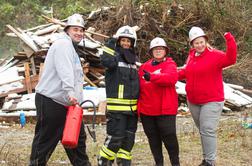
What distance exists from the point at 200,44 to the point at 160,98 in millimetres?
880

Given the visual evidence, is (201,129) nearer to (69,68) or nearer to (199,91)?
(199,91)

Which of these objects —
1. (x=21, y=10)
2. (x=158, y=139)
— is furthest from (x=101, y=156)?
(x=21, y=10)

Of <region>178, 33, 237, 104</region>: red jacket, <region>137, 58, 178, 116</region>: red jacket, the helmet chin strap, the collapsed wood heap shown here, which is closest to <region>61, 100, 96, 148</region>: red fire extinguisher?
<region>137, 58, 178, 116</region>: red jacket

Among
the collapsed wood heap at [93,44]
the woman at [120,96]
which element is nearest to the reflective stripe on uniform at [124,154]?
the woman at [120,96]

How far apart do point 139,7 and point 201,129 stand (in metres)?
10.1

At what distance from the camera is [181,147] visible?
7.62 m

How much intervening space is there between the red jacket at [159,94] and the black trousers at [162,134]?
0.11 m

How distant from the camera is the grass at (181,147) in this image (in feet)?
21.4

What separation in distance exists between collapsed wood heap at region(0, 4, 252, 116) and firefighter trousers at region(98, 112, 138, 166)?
554 centimetres

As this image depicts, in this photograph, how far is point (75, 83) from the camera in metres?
5.17

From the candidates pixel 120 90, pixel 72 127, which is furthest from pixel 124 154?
pixel 72 127

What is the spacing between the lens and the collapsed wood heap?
1187 centimetres

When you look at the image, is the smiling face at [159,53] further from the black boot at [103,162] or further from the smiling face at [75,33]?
the black boot at [103,162]

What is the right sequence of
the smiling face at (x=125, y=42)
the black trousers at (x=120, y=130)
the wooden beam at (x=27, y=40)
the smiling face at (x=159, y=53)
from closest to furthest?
the black trousers at (x=120, y=130) → the smiling face at (x=125, y=42) → the smiling face at (x=159, y=53) → the wooden beam at (x=27, y=40)
